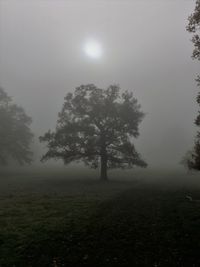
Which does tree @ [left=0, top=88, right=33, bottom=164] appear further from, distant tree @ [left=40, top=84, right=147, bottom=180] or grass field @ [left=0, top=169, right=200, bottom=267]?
grass field @ [left=0, top=169, right=200, bottom=267]

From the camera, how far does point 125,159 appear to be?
158 feet

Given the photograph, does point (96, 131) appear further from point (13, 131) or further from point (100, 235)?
point (100, 235)

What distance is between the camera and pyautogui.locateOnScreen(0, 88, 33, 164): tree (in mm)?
61678

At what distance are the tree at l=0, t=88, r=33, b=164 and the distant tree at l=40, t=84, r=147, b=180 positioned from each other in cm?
1755

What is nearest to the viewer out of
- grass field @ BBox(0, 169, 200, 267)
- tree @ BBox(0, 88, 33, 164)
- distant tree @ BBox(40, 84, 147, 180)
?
grass field @ BBox(0, 169, 200, 267)

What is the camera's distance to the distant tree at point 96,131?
46.9m

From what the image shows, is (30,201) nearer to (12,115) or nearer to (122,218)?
(122,218)

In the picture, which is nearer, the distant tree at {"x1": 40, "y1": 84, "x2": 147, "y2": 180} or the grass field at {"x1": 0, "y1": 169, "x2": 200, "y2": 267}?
the grass field at {"x1": 0, "y1": 169, "x2": 200, "y2": 267}

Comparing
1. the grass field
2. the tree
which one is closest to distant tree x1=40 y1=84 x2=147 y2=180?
the tree

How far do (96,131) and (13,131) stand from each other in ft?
81.2

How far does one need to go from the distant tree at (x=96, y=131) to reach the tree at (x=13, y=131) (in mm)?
17552

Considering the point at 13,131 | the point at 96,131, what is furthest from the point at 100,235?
the point at 13,131

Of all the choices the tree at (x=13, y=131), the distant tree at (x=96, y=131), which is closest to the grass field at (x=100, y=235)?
the distant tree at (x=96, y=131)

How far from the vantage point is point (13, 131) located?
212 ft
